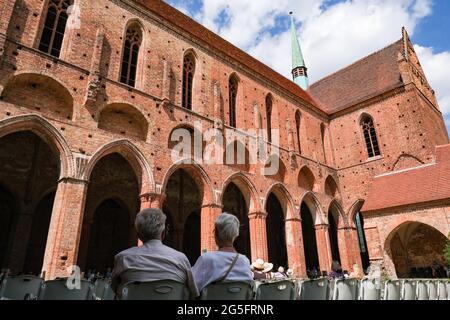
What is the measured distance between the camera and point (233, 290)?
2658 millimetres

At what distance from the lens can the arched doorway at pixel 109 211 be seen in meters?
14.2

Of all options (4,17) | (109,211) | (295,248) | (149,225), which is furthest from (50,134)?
(295,248)

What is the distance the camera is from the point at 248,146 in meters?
15.8

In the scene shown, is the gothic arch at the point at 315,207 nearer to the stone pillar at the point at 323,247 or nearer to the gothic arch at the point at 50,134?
the stone pillar at the point at 323,247

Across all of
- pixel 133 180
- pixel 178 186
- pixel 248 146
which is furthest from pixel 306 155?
pixel 133 180

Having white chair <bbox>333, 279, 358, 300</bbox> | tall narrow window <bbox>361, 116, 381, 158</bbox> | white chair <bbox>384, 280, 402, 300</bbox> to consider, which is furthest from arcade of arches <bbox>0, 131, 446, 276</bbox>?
white chair <bbox>384, 280, 402, 300</bbox>

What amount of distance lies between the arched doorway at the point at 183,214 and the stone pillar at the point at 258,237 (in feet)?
9.47

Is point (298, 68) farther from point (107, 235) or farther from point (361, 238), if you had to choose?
point (107, 235)

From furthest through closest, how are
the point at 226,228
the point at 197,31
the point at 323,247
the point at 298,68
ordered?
the point at 298,68, the point at 323,247, the point at 197,31, the point at 226,228

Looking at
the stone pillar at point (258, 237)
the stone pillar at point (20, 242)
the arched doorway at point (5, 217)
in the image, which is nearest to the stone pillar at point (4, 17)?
the arched doorway at point (5, 217)

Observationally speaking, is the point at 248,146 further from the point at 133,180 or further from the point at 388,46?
the point at 388,46

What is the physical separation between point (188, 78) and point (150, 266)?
45.6 ft

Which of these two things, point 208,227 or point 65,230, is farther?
point 208,227
